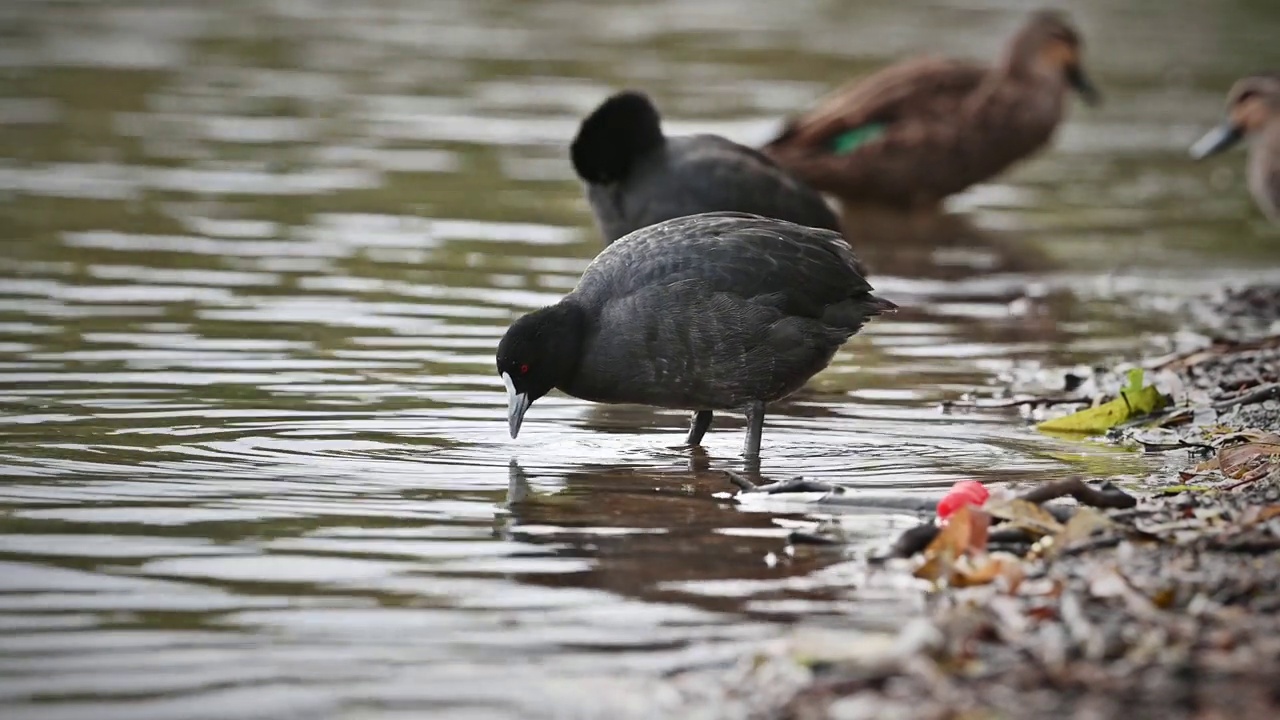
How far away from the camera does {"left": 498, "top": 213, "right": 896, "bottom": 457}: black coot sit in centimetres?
781

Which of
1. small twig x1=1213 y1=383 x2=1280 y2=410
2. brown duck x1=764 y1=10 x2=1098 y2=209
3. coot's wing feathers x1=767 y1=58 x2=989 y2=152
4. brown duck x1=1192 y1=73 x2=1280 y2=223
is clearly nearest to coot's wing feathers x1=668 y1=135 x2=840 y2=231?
small twig x1=1213 y1=383 x2=1280 y2=410

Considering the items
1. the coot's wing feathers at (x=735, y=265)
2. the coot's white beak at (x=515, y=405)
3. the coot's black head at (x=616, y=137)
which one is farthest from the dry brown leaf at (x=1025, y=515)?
the coot's black head at (x=616, y=137)

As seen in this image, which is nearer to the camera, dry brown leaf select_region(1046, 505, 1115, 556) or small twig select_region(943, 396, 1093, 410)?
dry brown leaf select_region(1046, 505, 1115, 556)

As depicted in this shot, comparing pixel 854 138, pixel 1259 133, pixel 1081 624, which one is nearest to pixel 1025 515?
pixel 1081 624

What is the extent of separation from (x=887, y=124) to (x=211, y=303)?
593 centimetres

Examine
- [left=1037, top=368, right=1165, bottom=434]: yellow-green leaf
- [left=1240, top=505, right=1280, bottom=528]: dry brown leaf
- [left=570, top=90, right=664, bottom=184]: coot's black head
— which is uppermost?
[left=570, top=90, right=664, bottom=184]: coot's black head

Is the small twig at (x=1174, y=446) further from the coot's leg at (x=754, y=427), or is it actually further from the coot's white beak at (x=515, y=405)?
the coot's white beak at (x=515, y=405)

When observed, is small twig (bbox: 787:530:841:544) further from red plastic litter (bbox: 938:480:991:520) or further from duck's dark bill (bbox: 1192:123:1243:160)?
duck's dark bill (bbox: 1192:123:1243:160)

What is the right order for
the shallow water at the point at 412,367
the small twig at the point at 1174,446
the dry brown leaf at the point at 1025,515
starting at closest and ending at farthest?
the shallow water at the point at 412,367
the dry brown leaf at the point at 1025,515
the small twig at the point at 1174,446

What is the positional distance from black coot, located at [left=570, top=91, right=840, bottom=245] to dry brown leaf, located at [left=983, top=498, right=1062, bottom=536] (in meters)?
4.31

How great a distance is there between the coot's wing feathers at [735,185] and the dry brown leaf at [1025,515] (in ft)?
14.1

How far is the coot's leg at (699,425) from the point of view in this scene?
8266mm

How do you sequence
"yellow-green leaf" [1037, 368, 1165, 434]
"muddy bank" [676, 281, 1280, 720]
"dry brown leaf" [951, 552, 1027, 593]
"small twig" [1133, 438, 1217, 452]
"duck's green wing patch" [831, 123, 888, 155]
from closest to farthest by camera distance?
"muddy bank" [676, 281, 1280, 720], "dry brown leaf" [951, 552, 1027, 593], "small twig" [1133, 438, 1217, 452], "yellow-green leaf" [1037, 368, 1165, 434], "duck's green wing patch" [831, 123, 888, 155]

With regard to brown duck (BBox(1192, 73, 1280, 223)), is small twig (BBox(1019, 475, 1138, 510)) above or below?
below
